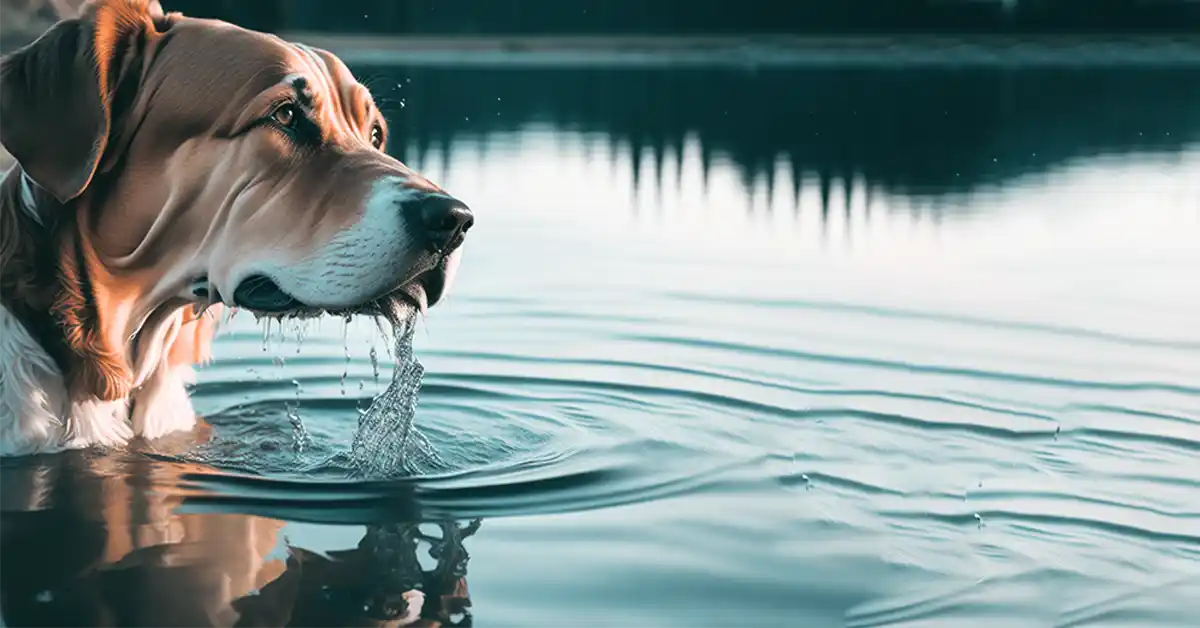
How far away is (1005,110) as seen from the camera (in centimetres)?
3094

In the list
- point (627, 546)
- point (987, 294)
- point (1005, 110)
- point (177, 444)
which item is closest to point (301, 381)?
point (177, 444)

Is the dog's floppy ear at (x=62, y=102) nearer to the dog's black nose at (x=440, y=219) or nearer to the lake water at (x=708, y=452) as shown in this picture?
the lake water at (x=708, y=452)

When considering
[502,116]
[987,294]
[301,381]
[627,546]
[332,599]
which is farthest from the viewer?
[502,116]

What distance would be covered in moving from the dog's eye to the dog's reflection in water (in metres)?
1.20

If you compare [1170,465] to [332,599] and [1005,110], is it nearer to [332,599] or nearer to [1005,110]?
[332,599]

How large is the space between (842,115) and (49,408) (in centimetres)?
2599

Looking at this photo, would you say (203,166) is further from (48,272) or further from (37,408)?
(37,408)

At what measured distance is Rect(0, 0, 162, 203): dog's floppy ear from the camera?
17.1ft

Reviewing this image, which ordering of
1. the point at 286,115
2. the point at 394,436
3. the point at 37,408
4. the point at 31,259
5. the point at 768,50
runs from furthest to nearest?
1. the point at 768,50
2. the point at 394,436
3. the point at 37,408
4. the point at 31,259
5. the point at 286,115

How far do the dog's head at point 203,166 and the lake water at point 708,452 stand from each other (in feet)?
1.26

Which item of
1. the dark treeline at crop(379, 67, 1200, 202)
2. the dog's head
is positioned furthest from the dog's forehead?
the dark treeline at crop(379, 67, 1200, 202)

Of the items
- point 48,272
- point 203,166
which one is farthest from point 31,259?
point 203,166

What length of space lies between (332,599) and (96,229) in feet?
5.58

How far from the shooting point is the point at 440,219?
4.84 meters
